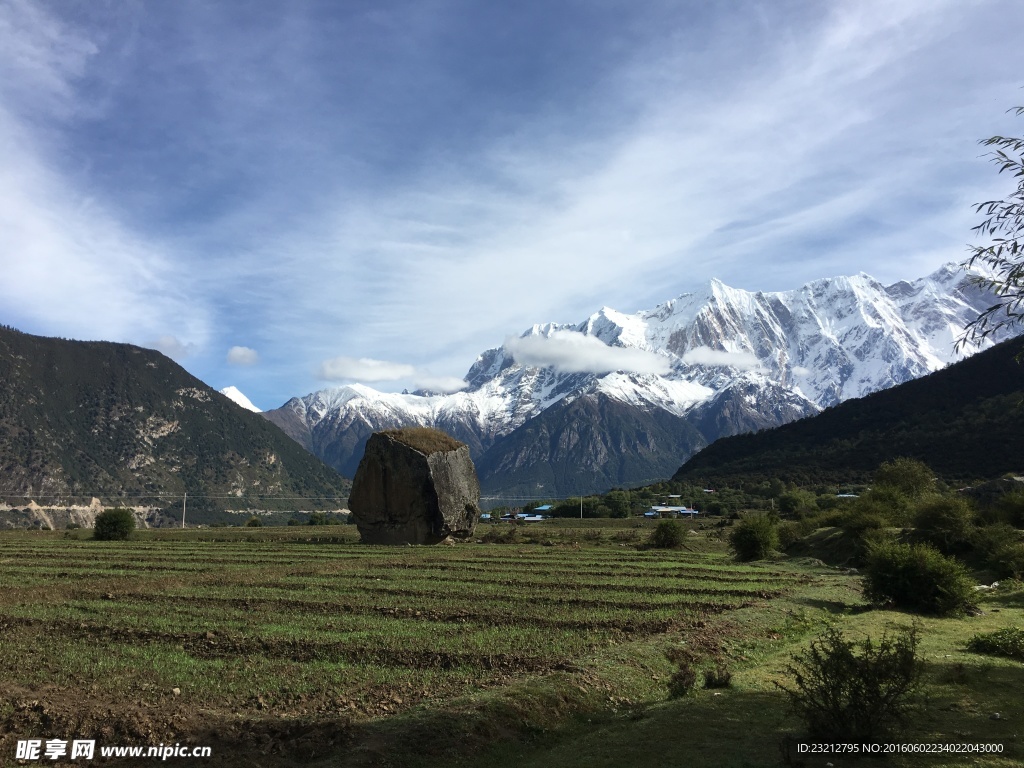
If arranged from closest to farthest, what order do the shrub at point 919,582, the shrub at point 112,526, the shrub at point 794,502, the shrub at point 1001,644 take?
the shrub at point 1001,644
the shrub at point 919,582
the shrub at point 112,526
the shrub at point 794,502

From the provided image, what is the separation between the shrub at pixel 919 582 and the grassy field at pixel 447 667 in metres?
0.79

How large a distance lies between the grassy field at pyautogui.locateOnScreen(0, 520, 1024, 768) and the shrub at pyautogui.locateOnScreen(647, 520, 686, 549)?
21.7 meters

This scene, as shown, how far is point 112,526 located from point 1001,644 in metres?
65.2

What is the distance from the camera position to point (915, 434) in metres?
93.8

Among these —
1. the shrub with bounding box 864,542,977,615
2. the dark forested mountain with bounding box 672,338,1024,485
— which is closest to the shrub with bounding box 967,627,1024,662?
the shrub with bounding box 864,542,977,615

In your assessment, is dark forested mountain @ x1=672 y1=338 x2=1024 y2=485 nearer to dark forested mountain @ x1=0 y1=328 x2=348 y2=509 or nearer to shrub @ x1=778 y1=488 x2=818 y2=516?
shrub @ x1=778 y1=488 x2=818 y2=516

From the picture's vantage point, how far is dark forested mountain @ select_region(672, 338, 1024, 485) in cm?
7900

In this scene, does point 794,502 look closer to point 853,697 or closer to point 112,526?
point 112,526

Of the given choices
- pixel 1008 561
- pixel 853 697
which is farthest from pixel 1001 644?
pixel 1008 561

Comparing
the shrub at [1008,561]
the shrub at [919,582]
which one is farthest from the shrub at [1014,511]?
the shrub at [919,582]

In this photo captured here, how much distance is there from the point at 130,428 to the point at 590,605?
191294mm

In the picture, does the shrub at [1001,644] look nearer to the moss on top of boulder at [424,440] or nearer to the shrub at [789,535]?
the shrub at [789,535]

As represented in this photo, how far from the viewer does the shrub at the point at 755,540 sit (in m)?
40.9

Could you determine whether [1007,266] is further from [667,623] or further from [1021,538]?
[1021,538]
